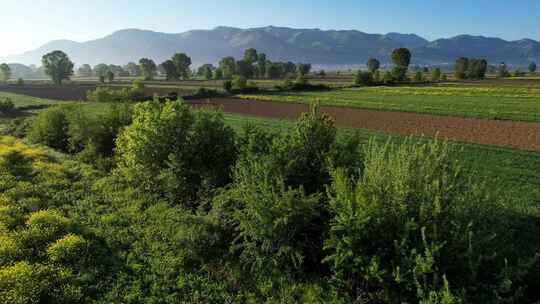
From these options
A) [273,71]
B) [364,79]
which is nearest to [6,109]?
[364,79]

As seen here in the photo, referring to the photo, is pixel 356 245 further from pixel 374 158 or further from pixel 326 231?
pixel 374 158

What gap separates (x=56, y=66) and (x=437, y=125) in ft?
424

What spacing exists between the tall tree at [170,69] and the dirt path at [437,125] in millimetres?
108984

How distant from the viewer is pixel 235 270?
11039 mm

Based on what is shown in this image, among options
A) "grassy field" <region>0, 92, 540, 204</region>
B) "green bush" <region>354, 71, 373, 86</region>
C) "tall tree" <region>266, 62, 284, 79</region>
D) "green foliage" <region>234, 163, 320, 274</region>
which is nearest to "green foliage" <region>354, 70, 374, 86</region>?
"green bush" <region>354, 71, 373, 86</region>

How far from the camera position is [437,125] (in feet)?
123

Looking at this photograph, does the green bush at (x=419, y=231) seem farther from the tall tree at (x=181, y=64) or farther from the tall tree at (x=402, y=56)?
the tall tree at (x=181, y=64)

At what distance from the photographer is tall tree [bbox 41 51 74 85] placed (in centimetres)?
12781

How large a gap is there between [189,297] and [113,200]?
28.8 ft

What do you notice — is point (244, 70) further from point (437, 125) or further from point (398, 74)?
point (437, 125)

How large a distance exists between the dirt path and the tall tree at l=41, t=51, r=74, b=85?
102 m

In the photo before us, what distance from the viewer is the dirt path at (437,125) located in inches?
1152

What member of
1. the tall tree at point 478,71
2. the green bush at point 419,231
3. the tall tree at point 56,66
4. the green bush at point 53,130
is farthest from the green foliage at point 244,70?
the green bush at point 419,231

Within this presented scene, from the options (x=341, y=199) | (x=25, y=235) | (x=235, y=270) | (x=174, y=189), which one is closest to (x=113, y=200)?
(x=174, y=189)
